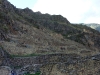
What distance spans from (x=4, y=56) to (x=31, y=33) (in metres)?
29.6

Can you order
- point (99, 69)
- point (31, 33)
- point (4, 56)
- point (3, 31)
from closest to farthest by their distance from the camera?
1. point (99, 69)
2. point (4, 56)
3. point (3, 31)
4. point (31, 33)

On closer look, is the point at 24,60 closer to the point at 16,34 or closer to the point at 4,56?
the point at 4,56

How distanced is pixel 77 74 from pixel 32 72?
5.69 m

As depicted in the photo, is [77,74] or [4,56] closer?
[77,74]

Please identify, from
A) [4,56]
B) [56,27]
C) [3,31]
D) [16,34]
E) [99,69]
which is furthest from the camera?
[56,27]

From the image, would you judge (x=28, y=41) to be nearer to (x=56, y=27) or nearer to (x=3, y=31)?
(x=3, y=31)

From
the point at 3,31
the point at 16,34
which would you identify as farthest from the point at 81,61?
the point at 16,34

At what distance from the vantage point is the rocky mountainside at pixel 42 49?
65.9 feet

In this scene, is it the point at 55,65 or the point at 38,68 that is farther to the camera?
the point at 38,68

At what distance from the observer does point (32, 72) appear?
24000mm

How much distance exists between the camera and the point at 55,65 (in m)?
20.7

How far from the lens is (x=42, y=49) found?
43.5 metres

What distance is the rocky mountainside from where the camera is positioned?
791 inches

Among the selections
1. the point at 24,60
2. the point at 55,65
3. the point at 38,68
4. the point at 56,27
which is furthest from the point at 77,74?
the point at 56,27
